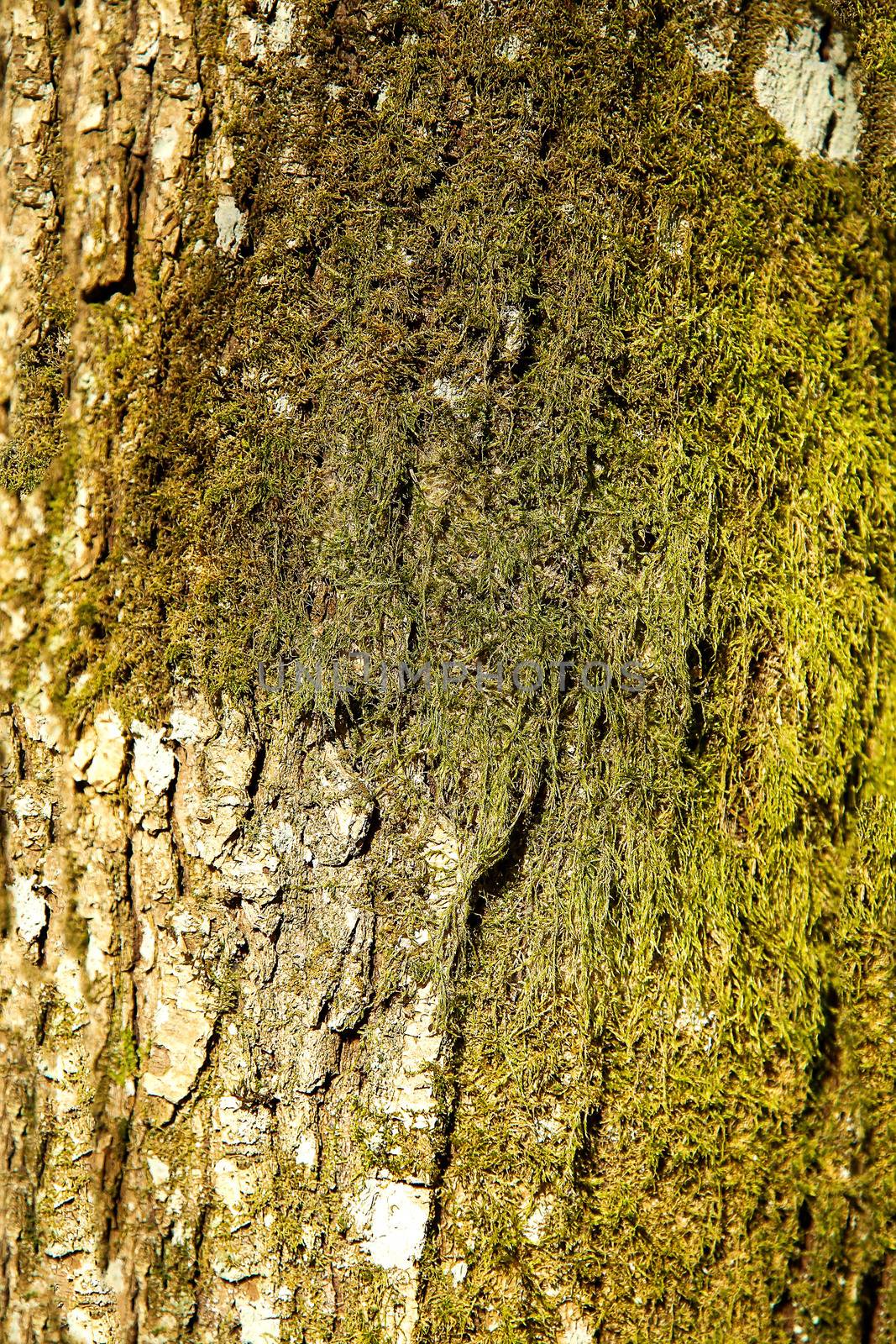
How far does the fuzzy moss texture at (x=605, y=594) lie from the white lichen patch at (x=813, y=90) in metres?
0.03

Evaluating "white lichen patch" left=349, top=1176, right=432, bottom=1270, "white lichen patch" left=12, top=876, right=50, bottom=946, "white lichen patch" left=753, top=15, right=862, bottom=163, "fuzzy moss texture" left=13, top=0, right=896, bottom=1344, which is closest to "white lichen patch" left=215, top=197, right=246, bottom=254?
"fuzzy moss texture" left=13, top=0, right=896, bottom=1344

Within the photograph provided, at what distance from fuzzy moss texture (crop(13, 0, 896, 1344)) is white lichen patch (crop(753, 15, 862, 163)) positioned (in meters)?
0.03

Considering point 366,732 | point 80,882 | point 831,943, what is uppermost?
point 366,732

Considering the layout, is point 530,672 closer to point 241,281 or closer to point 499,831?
point 499,831

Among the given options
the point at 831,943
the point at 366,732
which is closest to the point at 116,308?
the point at 366,732

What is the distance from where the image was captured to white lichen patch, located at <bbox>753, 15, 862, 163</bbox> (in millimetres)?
1258

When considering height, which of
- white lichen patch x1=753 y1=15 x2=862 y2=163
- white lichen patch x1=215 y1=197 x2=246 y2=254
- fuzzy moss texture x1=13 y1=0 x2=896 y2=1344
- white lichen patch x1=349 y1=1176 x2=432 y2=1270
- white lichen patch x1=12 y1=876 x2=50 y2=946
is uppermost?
white lichen patch x1=753 y1=15 x2=862 y2=163

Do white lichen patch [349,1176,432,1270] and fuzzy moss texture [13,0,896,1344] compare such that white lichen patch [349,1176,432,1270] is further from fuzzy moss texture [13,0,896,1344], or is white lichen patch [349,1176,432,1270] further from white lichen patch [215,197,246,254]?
white lichen patch [215,197,246,254]

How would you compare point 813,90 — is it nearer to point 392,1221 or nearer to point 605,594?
point 605,594

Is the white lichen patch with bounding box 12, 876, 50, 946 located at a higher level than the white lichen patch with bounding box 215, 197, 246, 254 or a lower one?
lower

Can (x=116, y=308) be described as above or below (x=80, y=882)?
above

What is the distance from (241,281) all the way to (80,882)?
1.08 m

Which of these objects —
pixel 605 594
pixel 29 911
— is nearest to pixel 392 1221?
pixel 29 911

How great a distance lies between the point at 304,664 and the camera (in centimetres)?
126
